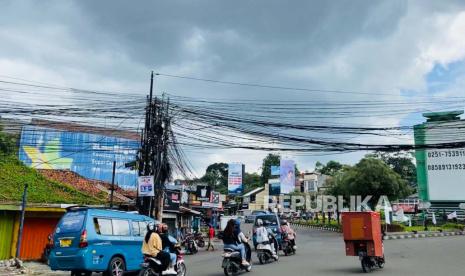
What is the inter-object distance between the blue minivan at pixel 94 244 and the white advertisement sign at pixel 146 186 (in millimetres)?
5678

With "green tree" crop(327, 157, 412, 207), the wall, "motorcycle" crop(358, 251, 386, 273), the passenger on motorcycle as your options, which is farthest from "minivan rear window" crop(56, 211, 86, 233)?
"green tree" crop(327, 157, 412, 207)

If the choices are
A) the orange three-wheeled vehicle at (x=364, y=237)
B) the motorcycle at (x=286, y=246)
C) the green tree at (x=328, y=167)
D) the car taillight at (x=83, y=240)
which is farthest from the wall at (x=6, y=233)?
the green tree at (x=328, y=167)

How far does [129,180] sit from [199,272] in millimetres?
42075

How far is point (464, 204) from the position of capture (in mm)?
54969

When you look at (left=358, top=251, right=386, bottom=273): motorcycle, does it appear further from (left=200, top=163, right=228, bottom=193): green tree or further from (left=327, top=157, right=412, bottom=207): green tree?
(left=200, top=163, right=228, bottom=193): green tree

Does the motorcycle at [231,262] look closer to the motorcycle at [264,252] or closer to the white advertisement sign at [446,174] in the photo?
the motorcycle at [264,252]

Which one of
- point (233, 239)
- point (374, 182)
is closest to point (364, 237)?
point (233, 239)

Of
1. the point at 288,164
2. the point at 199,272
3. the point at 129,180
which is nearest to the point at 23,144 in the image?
the point at 129,180

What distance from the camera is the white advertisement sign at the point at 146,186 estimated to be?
743 inches

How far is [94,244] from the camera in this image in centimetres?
1166

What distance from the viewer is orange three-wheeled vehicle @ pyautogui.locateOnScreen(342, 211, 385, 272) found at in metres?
13.9

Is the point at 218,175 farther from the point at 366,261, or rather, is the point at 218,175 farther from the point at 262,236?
the point at 366,261

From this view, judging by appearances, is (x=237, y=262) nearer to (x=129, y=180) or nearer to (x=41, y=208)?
(x=41, y=208)

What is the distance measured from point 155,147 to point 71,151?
3087cm
